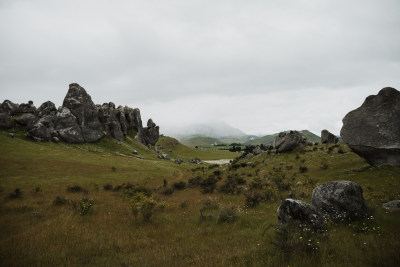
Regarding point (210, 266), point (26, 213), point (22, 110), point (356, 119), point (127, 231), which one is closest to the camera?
point (210, 266)

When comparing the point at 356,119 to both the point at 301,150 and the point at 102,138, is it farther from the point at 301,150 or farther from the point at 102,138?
the point at 102,138

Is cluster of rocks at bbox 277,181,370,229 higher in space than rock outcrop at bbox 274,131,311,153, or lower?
lower

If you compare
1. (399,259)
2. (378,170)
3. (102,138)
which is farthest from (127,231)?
(102,138)

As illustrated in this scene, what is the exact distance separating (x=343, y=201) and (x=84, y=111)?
286 ft

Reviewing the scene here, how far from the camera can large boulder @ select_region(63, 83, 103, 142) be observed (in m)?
75.1

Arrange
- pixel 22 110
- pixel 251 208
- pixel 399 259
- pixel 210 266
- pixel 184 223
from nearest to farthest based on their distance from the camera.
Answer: pixel 399 259, pixel 210 266, pixel 184 223, pixel 251 208, pixel 22 110

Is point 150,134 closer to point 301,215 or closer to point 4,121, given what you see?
point 4,121

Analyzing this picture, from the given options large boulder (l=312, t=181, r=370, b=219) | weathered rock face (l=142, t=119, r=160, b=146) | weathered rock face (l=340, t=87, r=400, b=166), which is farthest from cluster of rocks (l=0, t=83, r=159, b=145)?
weathered rock face (l=340, t=87, r=400, b=166)

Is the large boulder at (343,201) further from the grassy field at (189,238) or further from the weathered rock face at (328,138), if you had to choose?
the weathered rock face at (328,138)

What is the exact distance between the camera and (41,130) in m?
60.2

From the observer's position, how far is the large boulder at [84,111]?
246 feet

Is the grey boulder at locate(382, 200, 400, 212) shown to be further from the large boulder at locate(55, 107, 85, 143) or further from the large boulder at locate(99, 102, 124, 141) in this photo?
the large boulder at locate(99, 102, 124, 141)

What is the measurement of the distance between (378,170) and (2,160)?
192 feet

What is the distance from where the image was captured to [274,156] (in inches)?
1769
